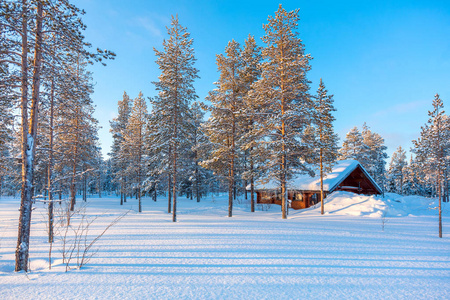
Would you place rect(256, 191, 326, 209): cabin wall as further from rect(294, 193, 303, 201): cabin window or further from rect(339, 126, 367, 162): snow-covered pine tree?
rect(339, 126, 367, 162): snow-covered pine tree

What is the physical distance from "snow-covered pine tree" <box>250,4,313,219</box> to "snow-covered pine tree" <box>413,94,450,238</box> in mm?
6194

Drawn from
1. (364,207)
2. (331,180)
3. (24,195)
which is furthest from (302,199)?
(24,195)

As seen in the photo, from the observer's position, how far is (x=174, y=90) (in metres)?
17.9

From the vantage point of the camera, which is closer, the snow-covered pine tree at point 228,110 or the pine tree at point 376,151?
the snow-covered pine tree at point 228,110

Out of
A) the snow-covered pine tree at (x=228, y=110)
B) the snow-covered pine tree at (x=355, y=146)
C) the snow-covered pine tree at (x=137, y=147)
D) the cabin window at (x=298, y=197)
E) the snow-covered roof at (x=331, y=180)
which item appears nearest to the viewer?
the snow-covered pine tree at (x=228, y=110)

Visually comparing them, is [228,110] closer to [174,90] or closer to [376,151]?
[174,90]

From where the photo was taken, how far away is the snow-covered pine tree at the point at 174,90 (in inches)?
701

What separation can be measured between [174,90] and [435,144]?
16917mm

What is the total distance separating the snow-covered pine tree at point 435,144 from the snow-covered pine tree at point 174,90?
15.4m

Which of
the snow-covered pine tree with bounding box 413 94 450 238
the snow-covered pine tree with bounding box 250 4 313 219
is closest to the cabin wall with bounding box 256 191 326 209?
the snow-covered pine tree with bounding box 250 4 313 219

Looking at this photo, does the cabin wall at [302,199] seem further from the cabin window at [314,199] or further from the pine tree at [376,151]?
the pine tree at [376,151]

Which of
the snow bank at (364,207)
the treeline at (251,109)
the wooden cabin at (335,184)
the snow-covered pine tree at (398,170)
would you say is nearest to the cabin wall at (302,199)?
the wooden cabin at (335,184)

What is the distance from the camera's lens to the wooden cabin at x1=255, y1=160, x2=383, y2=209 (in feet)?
80.9

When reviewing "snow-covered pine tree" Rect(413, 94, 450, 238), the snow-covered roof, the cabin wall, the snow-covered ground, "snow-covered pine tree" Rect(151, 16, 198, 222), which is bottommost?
the cabin wall
